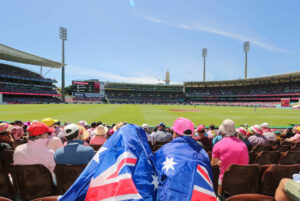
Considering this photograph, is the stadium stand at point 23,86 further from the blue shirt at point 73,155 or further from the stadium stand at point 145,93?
the blue shirt at point 73,155

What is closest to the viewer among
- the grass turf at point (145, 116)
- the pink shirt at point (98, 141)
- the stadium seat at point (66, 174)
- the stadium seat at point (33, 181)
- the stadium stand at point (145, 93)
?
the stadium seat at point (66, 174)

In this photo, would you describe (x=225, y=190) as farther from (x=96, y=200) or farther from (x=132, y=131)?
(x=96, y=200)

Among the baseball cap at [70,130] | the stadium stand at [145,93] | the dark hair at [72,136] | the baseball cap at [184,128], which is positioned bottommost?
the dark hair at [72,136]

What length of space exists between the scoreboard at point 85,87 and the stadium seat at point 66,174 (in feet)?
277

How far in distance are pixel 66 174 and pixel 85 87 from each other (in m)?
85.0

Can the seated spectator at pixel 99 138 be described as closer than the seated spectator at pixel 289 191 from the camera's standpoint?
No

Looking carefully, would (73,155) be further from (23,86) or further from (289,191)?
(23,86)

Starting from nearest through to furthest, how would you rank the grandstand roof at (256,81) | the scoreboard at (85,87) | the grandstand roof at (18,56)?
the grandstand roof at (18,56), the grandstand roof at (256,81), the scoreboard at (85,87)

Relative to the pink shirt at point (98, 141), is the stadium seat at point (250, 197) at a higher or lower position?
higher

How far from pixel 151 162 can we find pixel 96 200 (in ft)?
2.01

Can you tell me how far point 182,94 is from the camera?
112375 mm

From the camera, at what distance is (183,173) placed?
1.59 metres

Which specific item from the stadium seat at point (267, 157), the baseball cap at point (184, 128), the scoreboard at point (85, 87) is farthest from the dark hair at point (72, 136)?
the scoreboard at point (85, 87)

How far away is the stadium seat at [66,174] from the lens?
299cm
